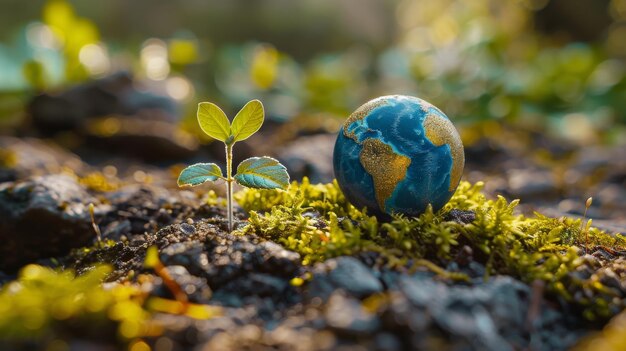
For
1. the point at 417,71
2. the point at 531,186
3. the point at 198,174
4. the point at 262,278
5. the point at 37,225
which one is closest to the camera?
the point at 262,278

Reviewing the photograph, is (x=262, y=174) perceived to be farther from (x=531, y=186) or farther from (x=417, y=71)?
(x=417, y=71)

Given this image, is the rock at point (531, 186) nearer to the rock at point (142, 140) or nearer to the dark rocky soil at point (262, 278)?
the dark rocky soil at point (262, 278)

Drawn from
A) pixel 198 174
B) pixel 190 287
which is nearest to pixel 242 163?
pixel 198 174

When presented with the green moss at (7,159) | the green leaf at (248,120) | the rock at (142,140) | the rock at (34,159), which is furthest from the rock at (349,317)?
the rock at (142,140)

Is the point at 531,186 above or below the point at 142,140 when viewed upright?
below

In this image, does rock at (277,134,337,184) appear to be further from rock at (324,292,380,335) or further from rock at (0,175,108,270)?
rock at (324,292,380,335)

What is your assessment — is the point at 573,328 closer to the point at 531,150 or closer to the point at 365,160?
the point at 365,160

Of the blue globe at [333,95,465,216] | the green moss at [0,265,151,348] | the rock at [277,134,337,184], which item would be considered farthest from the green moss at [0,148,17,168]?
the blue globe at [333,95,465,216]
